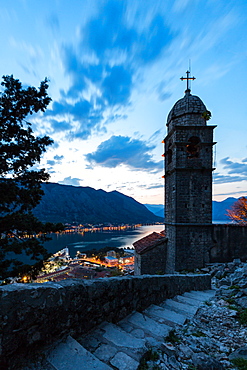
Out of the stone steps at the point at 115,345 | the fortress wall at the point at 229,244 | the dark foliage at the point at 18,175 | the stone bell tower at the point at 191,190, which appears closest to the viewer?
the stone steps at the point at 115,345

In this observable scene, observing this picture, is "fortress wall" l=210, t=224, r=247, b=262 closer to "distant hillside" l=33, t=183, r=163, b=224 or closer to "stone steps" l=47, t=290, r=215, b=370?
"stone steps" l=47, t=290, r=215, b=370

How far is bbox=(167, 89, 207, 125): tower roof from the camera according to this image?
1122 centimetres

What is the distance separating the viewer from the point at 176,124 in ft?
38.2

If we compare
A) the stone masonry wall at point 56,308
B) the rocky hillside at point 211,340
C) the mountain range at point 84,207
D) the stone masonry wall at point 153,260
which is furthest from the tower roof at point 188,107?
the mountain range at point 84,207

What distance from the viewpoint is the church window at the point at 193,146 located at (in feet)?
37.2

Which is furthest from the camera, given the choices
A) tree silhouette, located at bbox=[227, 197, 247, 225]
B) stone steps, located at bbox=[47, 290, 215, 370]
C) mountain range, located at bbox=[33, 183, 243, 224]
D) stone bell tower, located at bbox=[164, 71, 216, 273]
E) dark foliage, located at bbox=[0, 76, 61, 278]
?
mountain range, located at bbox=[33, 183, 243, 224]

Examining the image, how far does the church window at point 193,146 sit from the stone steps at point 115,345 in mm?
10019

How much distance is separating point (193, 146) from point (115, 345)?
11900mm

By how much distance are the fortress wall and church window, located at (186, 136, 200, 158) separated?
4.98 m

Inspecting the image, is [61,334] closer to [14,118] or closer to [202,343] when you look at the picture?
[202,343]

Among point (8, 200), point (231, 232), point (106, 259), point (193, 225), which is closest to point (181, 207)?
point (193, 225)

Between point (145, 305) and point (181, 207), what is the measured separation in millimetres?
8191

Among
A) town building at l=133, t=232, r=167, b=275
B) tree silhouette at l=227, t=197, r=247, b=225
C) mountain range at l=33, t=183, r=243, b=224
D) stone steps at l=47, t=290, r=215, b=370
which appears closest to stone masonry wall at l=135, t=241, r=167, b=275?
town building at l=133, t=232, r=167, b=275

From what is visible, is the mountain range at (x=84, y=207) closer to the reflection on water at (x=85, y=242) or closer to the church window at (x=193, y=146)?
the reflection on water at (x=85, y=242)
